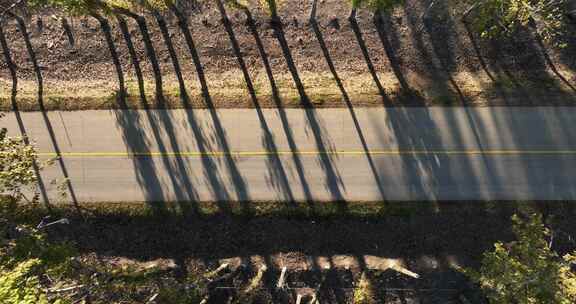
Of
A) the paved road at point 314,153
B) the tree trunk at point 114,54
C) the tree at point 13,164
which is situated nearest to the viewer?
the tree at point 13,164

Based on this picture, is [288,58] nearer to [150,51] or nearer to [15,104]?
[150,51]

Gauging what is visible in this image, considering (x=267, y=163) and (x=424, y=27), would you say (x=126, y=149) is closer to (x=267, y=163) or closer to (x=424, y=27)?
(x=267, y=163)

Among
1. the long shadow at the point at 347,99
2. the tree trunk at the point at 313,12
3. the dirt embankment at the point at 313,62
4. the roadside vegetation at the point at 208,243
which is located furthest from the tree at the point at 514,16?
the roadside vegetation at the point at 208,243

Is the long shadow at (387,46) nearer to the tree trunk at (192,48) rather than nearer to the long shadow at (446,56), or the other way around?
the long shadow at (446,56)

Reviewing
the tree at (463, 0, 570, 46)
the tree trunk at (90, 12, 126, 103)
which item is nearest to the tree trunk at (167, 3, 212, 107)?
the tree trunk at (90, 12, 126, 103)

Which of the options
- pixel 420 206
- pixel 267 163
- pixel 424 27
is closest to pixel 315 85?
pixel 267 163

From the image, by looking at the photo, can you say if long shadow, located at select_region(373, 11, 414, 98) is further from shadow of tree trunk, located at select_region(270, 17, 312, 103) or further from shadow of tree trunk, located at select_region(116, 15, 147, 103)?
shadow of tree trunk, located at select_region(116, 15, 147, 103)

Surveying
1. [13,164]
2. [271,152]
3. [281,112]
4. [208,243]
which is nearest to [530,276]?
[271,152]
